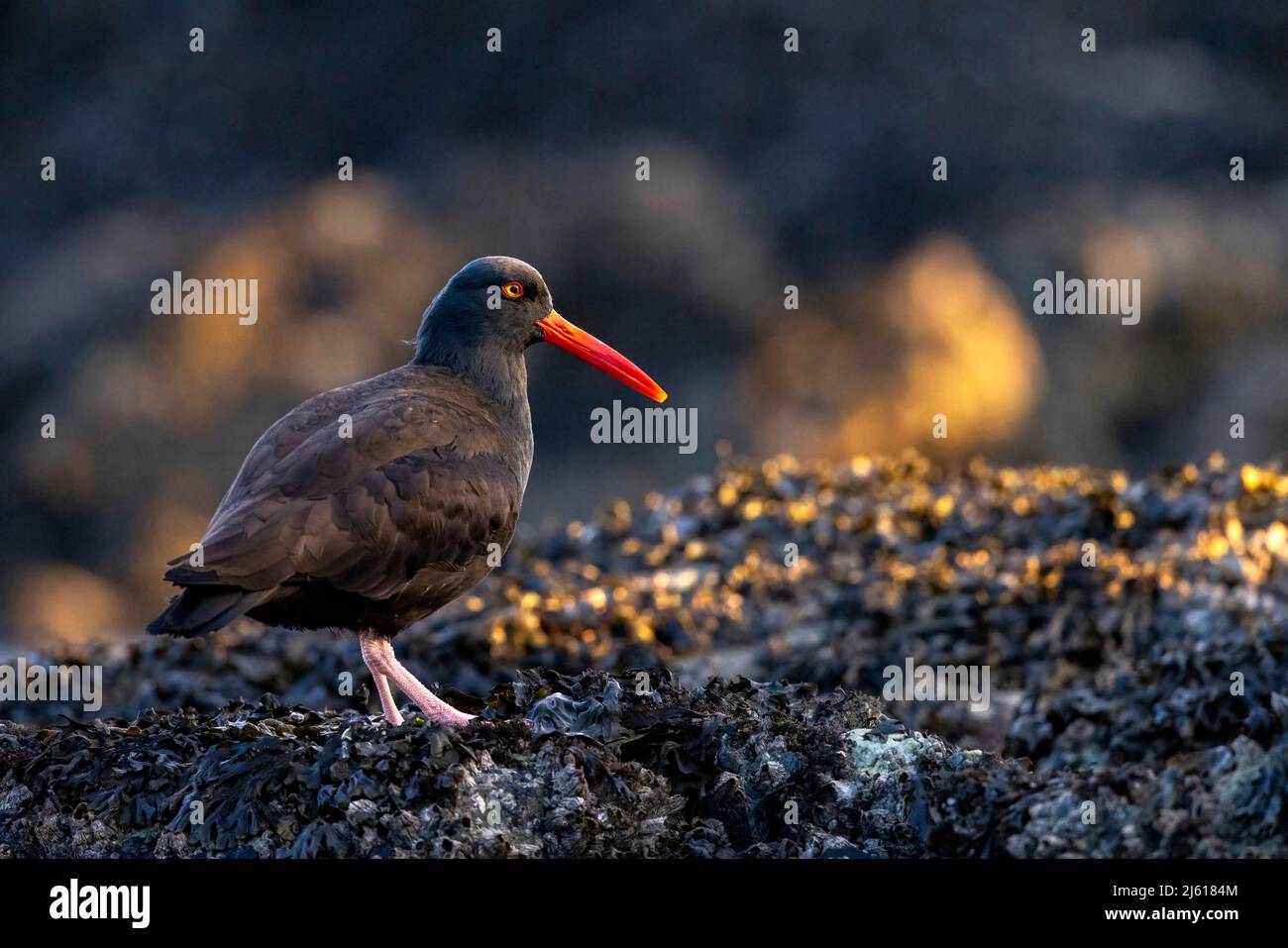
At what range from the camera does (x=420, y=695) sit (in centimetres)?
574

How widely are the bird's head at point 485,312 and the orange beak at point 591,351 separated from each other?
0.22 ft

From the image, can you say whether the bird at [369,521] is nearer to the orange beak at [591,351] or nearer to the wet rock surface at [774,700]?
the wet rock surface at [774,700]

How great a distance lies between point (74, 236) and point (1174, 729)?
621 inches

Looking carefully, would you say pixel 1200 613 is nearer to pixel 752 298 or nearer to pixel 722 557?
pixel 722 557

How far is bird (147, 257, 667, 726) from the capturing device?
5.41 meters

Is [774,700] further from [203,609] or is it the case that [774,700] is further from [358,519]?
[203,609]

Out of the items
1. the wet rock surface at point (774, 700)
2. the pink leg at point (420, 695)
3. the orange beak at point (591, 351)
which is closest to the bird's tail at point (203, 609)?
the wet rock surface at point (774, 700)

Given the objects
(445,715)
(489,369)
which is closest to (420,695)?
(445,715)

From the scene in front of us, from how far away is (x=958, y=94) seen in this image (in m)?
20.2

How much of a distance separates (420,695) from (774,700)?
1.33 m

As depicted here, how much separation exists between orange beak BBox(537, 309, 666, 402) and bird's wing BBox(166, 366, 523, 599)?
37.2 inches

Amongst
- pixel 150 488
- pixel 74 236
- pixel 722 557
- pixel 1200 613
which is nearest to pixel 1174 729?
pixel 1200 613

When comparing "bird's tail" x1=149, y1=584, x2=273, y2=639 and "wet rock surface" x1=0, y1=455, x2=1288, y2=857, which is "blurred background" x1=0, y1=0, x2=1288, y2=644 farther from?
"bird's tail" x1=149, y1=584, x2=273, y2=639

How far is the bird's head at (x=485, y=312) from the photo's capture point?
678 centimetres
